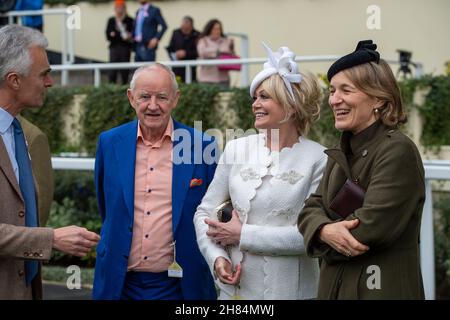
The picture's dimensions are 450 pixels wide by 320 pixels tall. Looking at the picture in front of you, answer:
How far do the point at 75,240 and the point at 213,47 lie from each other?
997 centimetres

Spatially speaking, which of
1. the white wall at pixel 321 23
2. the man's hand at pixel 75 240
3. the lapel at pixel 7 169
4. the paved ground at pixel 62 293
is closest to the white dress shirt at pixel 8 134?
the lapel at pixel 7 169

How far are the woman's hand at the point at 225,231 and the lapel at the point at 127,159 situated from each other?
18.8 inches

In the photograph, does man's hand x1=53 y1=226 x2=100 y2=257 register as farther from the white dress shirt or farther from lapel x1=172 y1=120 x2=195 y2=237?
lapel x1=172 y1=120 x2=195 y2=237

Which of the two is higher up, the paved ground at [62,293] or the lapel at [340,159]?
the lapel at [340,159]

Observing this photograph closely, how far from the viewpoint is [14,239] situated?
3.83m

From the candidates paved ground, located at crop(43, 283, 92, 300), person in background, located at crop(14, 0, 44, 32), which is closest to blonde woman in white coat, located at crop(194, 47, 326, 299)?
paved ground, located at crop(43, 283, 92, 300)

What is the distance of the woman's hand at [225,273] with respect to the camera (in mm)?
4406

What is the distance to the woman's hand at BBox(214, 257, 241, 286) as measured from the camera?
14.5 ft

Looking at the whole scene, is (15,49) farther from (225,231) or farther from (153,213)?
(225,231)

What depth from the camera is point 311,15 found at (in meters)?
15.8

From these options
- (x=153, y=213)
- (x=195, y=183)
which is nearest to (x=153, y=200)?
(x=153, y=213)

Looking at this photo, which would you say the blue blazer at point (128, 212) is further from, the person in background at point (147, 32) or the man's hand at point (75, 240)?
the person in background at point (147, 32)
